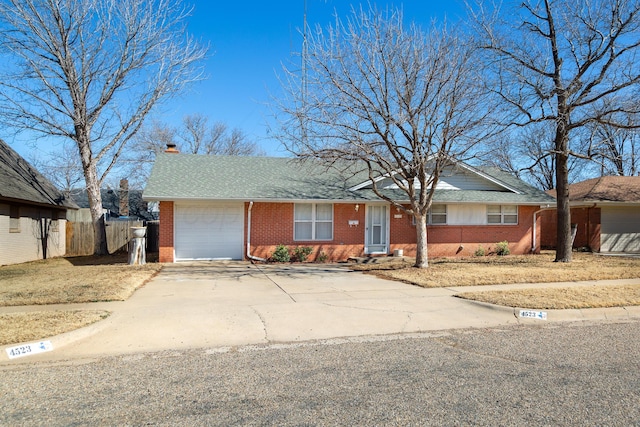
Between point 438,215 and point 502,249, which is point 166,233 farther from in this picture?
point 502,249

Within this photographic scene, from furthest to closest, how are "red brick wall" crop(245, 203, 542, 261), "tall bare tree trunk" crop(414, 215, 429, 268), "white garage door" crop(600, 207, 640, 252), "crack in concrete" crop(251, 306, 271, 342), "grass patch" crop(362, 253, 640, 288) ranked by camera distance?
"white garage door" crop(600, 207, 640, 252) → "red brick wall" crop(245, 203, 542, 261) → "tall bare tree trunk" crop(414, 215, 429, 268) → "grass patch" crop(362, 253, 640, 288) → "crack in concrete" crop(251, 306, 271, 342)

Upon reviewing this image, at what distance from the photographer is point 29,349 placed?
18.6 ft

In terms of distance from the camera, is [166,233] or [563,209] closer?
[166,233]

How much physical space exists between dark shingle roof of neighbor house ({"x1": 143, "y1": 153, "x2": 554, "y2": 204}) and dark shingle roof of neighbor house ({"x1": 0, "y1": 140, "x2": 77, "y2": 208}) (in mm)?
4613

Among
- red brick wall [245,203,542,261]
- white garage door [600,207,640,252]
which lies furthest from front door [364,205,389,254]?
white garage door [600,207,640,252]

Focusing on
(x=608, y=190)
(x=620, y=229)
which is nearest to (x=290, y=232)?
(x=620, y=229)

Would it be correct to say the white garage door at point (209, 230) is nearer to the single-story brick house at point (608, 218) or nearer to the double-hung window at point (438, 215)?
the double-hung window at point (438, 215)

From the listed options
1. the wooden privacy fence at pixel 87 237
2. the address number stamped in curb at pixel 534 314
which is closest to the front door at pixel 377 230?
the address number stamped in curb at pixel 534 314

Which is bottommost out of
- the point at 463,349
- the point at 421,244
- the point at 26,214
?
the point at 463,349

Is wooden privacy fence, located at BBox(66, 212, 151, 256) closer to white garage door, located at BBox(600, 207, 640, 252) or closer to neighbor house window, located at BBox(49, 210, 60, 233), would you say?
neighbor house window, located at BBox(49, 210, 60, 233)

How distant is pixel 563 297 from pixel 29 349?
970cm

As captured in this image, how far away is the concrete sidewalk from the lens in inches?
252

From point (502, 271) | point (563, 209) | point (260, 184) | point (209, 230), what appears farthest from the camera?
point (260, 184)

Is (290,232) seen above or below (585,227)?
below
